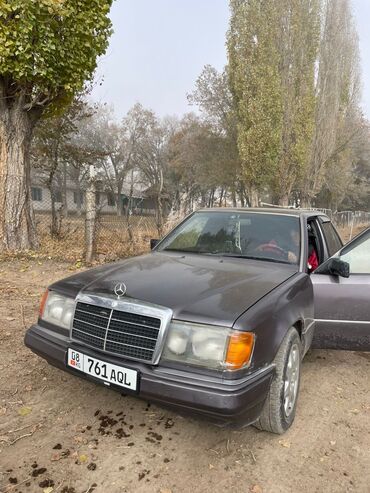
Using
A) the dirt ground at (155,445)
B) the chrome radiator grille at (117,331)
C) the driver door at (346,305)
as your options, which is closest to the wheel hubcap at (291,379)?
the dirt ground at (155,445)

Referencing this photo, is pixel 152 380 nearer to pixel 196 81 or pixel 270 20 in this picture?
pixel 270 20

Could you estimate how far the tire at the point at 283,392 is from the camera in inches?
96.0

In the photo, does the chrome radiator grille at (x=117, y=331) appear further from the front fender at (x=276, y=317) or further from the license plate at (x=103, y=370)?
the front fender at (x=276, y=317)

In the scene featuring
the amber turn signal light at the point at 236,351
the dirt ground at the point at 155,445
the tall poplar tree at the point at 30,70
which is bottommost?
the dirt ground at the point at 155,445

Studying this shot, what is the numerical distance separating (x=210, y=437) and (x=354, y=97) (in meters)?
29.1

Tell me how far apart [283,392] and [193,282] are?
0.94 m

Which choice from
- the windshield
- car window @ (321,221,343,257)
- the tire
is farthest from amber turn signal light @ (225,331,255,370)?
car window @ (321,221,343,257)

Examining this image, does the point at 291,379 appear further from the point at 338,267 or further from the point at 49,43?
the point at 49,43

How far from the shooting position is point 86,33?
659cm

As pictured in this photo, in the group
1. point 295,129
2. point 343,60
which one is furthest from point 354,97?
point 295,129

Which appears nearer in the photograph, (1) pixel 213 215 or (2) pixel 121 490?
(2) pixel 121 490

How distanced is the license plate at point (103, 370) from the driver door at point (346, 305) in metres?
1.86

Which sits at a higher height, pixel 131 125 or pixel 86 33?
pixel 131 125

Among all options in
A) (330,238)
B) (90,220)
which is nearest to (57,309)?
(330,238)
